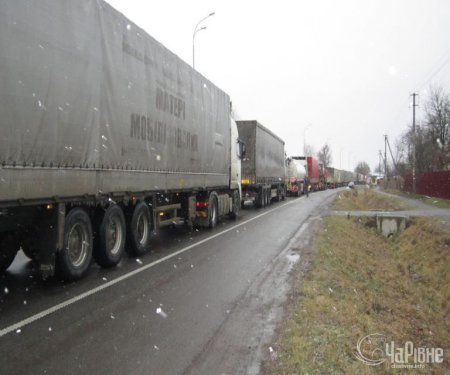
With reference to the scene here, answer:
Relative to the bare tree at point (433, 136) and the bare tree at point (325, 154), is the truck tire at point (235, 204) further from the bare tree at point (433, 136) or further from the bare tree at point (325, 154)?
the bare tree at point (325, 154)

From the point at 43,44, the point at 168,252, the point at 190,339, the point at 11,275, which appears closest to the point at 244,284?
the point at 190,339

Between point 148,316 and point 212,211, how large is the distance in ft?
28.8

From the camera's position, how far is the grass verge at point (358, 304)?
162 inches

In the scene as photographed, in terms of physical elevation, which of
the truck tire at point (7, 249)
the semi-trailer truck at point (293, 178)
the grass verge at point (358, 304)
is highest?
the semi-trailer truck at point (293, 178)

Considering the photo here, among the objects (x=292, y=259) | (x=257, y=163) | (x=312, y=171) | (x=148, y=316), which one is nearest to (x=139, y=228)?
(x=292, y=259)

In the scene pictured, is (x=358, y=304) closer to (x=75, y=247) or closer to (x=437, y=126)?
(x=75, y=247)

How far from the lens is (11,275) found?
7.12 meters

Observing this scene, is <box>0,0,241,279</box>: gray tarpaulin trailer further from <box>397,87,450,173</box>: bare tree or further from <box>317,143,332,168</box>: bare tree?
<box>317,143,332,168</box>: bare tree

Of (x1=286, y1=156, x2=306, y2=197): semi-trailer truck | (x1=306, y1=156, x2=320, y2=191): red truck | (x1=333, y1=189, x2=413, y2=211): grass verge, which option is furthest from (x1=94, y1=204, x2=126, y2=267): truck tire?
(x1=306, y1=156, x2=320, y2=191): red truck

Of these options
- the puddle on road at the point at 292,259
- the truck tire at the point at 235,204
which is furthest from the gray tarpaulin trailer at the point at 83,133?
the truck tire at the point at 235,204

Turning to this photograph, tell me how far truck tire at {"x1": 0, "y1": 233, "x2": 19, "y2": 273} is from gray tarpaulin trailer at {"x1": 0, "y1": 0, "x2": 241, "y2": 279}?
0.03 metres

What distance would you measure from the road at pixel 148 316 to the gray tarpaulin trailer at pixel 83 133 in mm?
595

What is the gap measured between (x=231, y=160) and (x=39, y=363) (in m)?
12.5

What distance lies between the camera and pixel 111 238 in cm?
786
